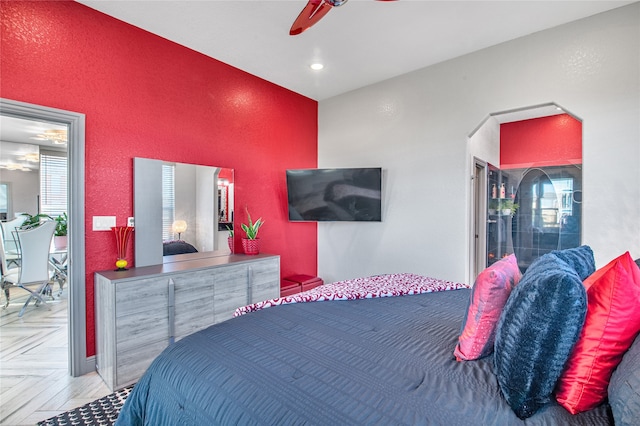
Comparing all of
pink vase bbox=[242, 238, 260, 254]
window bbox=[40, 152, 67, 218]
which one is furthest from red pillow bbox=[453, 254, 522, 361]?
window bbox=[40, 152, 67, 218]

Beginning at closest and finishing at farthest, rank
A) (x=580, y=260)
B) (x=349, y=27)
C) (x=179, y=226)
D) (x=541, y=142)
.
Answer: (x=580, y=260)
(x=349, y=27)
(x=179, y=226)
(x=541, y=142)

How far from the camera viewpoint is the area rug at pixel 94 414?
1877 millimetres

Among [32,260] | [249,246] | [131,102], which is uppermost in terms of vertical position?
[131,102]

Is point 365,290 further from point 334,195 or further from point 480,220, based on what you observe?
point 480,220

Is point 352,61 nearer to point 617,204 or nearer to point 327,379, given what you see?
point 617,204

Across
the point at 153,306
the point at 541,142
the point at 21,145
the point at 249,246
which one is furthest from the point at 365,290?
the point at 21,145

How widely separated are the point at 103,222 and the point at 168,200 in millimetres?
532

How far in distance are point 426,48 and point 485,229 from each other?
95.4 inches

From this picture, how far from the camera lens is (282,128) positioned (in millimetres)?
4027

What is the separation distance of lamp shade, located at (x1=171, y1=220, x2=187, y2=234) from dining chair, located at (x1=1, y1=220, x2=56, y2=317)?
2101 millimetres

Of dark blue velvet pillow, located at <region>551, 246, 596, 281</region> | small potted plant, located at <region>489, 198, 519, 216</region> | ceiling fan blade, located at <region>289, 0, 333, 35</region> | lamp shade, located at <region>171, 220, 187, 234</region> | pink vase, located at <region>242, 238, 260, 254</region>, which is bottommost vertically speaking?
pink vase, located at <region>242, 238, 260, 254</region>

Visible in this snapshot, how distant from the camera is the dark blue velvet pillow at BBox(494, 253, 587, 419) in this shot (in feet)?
2.89

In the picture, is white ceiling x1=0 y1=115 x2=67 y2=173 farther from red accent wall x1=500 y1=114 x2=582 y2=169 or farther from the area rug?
red accent wall x1=500 y1=114 x2=582 y2=169

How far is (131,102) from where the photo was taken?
270cm
